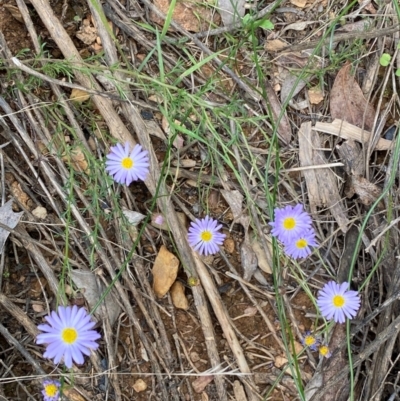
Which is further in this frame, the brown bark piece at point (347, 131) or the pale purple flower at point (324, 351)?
the brown bark piece at point (347, 131)

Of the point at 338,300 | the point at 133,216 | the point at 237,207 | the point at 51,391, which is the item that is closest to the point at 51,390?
the point at 51,391

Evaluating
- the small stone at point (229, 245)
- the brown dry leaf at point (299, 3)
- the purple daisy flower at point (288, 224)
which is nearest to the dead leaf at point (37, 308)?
the small stone at point (229, 245)

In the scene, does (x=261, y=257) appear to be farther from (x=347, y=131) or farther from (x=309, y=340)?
(x=347, y=131)

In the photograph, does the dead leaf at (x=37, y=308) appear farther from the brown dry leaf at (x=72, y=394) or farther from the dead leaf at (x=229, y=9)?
the dead leaf at (x=229, y=9)

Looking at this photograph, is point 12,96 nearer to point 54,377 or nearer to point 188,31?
point 188,31

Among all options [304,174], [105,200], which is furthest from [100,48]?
[304,174]

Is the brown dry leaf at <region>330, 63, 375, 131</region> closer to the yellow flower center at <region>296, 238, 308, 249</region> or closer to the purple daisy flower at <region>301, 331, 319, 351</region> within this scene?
the yellow flower center at <region>296, 238, 308, 249</region>
